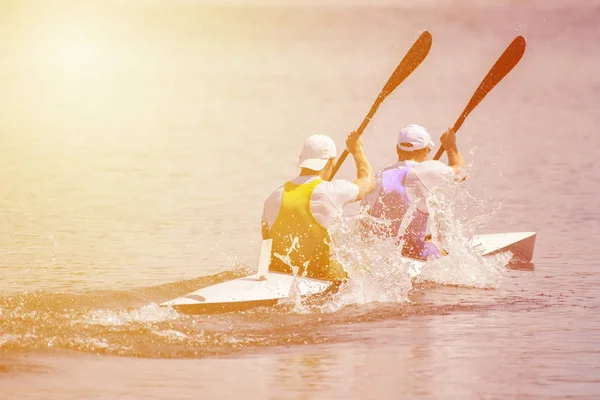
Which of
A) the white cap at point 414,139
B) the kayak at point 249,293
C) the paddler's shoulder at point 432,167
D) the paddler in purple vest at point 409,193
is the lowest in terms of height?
the kayak at point 249,293

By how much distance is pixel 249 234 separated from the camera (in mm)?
17734

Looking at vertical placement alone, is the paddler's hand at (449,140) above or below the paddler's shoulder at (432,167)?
above

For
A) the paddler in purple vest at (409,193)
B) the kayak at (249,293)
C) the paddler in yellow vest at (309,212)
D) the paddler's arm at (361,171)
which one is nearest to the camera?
the kayak at (249,293)

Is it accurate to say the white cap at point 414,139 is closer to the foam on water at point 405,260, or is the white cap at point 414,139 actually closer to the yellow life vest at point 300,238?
the foam on water at point 405,260

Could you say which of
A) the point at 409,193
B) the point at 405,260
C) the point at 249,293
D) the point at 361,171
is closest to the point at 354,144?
the point at 361,171

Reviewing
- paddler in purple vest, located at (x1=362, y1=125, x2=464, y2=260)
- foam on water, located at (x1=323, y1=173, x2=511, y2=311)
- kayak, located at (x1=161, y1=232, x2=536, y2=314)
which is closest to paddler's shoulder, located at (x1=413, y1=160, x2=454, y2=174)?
paddler in purple vest, located at (x1=362, y1=125, x2=464, y2=260)

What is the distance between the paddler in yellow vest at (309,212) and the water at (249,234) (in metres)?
0.48

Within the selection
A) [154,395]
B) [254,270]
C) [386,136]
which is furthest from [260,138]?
[154,395]

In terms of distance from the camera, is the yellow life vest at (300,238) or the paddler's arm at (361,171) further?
the paddler's arm at (361,171)

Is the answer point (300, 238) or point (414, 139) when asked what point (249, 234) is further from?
point (300, 238)

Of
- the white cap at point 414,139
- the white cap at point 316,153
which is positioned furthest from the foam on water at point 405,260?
the white cap at point 316,153

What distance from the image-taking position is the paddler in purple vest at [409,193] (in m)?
14.0

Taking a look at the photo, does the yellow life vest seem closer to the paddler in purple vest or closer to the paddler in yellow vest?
the paddler in yellow vest

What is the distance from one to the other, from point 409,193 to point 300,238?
6.95ft
